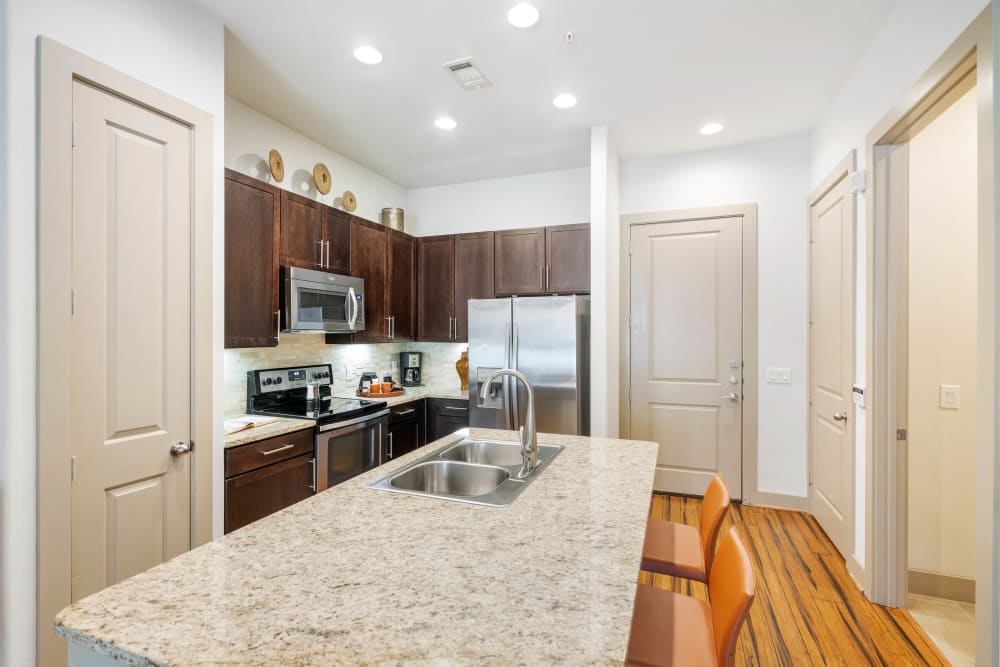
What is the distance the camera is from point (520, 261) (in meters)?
4.04

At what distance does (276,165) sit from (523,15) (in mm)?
1870

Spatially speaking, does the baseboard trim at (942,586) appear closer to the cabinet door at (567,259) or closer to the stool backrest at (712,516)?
the stool backrest at (712,516)

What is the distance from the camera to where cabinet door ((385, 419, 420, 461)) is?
11.4ft

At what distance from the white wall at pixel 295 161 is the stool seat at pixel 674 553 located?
10.1 ft

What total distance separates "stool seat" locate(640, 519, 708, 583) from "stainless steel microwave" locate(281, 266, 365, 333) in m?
2.26

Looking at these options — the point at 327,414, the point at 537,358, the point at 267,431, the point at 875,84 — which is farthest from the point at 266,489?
the point at 875,84

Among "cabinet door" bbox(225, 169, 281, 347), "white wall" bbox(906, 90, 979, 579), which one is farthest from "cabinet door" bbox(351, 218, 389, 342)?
"white wall" bbox(906, 90, 979, 579)

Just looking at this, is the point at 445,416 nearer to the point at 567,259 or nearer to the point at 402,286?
the point at 402,286

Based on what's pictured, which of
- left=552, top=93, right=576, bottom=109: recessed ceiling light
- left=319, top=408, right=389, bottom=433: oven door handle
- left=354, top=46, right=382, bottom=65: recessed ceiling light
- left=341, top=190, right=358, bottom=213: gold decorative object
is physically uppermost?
left=552, top=93, right=576, bottom=109: recessed ceiling light

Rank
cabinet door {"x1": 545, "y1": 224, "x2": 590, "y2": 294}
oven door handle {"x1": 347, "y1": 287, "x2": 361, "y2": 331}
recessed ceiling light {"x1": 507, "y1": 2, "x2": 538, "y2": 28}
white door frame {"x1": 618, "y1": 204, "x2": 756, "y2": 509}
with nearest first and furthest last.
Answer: recessed ceiling light {"x1": 507, "y1": 2, "x2": 538, "y2": 28}, oven door handle {"x1": 347, "y1": 287, "x2": 361, "y2": 331}, white door frame {"x1": 618, "y1": 204, "x2": 756, "y2": 509}, cabinet door {"x1": 545, "y1": 224, "x2": 590, "y2": 294}

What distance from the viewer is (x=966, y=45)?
1.53m

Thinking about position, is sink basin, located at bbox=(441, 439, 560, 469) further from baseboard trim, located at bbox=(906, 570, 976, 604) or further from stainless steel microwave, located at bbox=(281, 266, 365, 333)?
baseboard trim, located at bbox=(906, 570, 976, 604)

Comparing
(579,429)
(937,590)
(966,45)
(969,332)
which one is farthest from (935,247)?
(579,429)

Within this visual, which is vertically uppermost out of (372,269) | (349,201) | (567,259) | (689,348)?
(349,201)
